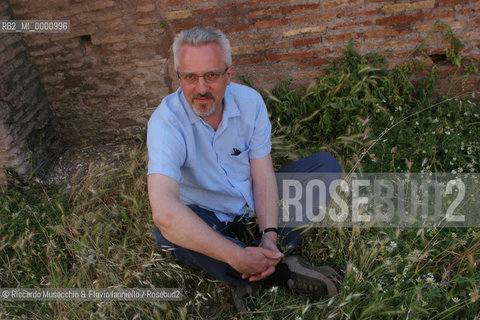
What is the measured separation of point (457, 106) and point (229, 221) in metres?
2.24

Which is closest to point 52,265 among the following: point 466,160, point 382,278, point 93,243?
point 93,243

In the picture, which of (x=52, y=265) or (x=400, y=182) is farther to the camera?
(x=400, y=182)

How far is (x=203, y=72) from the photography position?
2078 mm

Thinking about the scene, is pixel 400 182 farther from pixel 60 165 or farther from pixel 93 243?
pixel 60 165

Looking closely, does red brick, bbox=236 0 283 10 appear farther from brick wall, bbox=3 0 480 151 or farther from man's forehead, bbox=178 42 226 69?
man's forehead, bbox=178 42 226 69

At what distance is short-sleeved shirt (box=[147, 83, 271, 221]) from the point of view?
7.20 ft

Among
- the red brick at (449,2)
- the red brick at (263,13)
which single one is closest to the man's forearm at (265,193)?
the red brick at (263,13)

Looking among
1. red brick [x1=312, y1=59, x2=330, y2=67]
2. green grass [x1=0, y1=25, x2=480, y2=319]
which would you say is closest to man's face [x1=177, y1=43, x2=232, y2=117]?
green grass [x1=0, y1=25, x2=480, y2=319]

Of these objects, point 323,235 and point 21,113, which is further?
point 21,113

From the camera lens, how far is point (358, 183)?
281cm

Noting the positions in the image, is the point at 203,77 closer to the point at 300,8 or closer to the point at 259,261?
the point at 259,261

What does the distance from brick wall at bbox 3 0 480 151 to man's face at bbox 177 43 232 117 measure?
1.35 meters

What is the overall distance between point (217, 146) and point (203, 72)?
1.58 ft

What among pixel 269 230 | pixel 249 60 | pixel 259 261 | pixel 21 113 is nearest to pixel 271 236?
pixel 269 230
